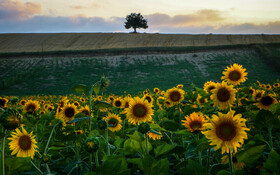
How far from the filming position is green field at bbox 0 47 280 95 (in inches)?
910

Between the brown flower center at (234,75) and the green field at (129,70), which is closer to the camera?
the brown flower center at (234,75)

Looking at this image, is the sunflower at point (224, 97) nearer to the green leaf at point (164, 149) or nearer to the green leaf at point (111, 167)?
the green leaf at point (164, 149)

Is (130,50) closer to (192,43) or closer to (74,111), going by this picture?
(192,43)

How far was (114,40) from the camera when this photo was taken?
45625mm

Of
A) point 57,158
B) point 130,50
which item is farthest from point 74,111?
point 130,50

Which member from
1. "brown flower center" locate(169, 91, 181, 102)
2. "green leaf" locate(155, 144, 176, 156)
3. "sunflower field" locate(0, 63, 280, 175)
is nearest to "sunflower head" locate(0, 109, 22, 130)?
"sunflower field" locate(0, 63, 280, 175)

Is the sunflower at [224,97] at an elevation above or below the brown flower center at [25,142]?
above

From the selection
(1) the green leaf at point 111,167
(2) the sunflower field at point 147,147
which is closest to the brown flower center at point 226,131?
(2) the sunflower field at point 147,147

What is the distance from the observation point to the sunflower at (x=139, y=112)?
206cm

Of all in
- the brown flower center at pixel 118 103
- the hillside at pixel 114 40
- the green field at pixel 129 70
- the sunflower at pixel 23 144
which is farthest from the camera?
the hillside at pixel 114 40

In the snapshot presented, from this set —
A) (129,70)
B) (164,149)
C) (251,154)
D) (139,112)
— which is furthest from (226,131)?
(129,70)

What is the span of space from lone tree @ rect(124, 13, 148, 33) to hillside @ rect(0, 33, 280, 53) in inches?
652

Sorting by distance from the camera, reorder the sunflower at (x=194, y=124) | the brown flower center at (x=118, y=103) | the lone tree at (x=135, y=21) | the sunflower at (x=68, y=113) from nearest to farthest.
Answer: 1. the sunflower at (x=194, y=124)
2. the sunflower at (x=68, y=113)
3. the brown flower center at (x=118, y=103)
4. the lone tree at (x=135, y=21)

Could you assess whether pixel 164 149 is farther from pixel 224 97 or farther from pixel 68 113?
pixel 68 113
